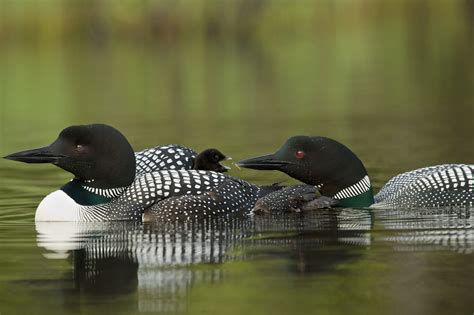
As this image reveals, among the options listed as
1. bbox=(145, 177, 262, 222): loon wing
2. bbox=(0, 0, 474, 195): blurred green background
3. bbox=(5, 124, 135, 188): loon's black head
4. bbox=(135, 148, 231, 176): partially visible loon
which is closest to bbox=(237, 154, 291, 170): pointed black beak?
bbox=(145, 177, 262, 222): loon wing

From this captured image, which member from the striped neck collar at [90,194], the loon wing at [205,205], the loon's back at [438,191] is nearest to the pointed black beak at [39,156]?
the striped neck collar at [90,194]

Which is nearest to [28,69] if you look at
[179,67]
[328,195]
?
[179,67]

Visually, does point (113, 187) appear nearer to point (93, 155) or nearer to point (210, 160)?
point (93, 155)

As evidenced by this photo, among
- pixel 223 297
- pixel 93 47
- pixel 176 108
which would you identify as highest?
pixel 93 47

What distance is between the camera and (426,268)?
690 cm

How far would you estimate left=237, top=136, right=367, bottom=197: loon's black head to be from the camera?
9.44 m

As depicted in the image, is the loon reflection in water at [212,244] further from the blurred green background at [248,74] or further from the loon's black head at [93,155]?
the blurred green background at [248,74]

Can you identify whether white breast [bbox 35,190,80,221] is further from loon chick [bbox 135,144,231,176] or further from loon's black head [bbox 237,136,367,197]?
loon's black head [bbox 237,136,367,197]

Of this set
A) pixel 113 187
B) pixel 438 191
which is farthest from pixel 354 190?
pixel 113 187

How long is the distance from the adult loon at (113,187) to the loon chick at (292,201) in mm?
123

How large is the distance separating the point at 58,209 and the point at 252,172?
2.98 metres

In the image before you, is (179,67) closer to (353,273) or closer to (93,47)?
(93,47)

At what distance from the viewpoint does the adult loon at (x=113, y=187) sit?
8852 mm

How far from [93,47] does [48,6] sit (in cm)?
504
